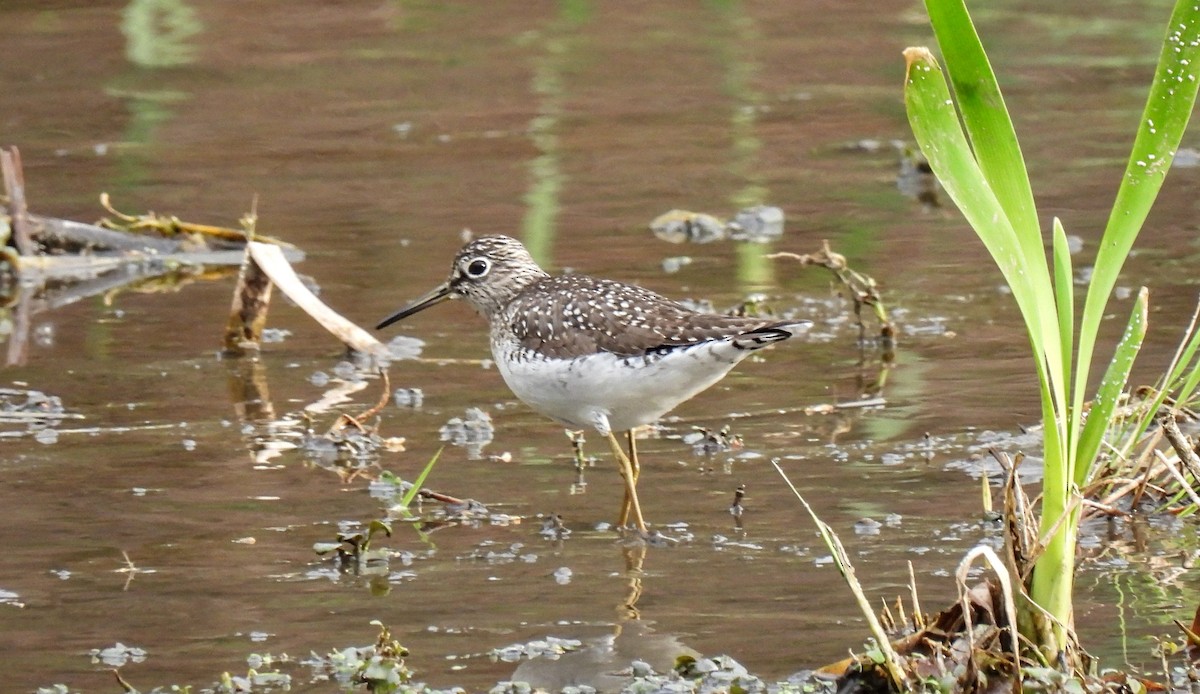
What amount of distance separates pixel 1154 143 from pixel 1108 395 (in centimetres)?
59

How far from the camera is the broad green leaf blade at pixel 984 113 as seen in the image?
4.25 meters

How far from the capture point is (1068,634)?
4.30 metres

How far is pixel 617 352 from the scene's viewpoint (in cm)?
636

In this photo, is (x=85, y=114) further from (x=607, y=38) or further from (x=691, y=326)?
(x=691, y=326)

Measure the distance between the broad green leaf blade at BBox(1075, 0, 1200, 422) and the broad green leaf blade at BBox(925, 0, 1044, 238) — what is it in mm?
177

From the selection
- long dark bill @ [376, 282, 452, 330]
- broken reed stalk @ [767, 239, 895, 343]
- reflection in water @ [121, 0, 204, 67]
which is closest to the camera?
long dark bill @ [376, 282, 452, 330]

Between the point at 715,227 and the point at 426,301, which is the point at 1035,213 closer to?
the point at 426,301

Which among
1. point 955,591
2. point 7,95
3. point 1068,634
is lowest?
point 7,95

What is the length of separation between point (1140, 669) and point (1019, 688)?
0.67 m

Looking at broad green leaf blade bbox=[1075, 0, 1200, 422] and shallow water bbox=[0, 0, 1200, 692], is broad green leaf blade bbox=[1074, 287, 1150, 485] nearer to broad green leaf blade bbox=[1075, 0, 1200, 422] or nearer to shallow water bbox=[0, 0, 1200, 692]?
broad green leaf blade bbox=[1075, 0, 1200, 422]

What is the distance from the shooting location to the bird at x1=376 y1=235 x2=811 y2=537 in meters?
6.16

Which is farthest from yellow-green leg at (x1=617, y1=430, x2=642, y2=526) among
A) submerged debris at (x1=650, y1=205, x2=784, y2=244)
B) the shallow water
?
submerged debris at (x1=650, y1=205, x2=784, y2=244)

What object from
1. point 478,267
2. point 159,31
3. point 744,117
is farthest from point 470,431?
point 159,31

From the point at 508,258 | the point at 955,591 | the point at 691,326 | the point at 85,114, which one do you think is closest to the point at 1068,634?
the point at 955,591
